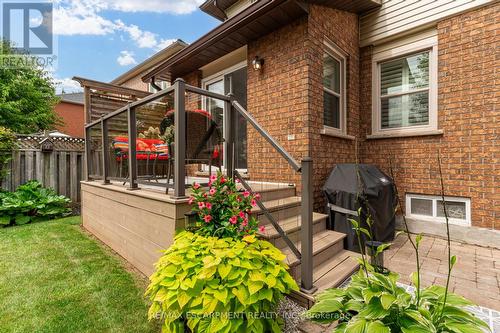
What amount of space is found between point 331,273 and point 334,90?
317 cm

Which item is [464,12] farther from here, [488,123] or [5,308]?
[5,308]

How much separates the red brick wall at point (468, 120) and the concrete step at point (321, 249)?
2.03m

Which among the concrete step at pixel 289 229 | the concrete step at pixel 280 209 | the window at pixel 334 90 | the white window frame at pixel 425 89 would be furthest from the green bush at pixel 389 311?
the white window frame at pixel 425 89

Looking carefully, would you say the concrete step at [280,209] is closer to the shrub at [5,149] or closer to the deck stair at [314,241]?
the deck stair at [314,241]

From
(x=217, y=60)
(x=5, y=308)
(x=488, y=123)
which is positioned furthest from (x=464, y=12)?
(x=5, y=308)

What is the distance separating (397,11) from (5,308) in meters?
6.35

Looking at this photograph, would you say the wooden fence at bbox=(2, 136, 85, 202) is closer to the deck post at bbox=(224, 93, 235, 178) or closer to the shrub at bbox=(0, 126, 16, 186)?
the shrub at bbox=(0, 126, 16, 186)

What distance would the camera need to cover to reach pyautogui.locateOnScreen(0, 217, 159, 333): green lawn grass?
6.66ft

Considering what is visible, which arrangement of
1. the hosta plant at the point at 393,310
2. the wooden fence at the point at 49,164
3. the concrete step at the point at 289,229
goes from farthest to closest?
1. the wooden fence at the point at 49,164
2. the concrete step at the point at 289,229
3. the hosta plant at the point at 393,310

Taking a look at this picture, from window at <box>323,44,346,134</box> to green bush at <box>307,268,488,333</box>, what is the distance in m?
3.02

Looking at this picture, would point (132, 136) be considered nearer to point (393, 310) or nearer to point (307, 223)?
point (307, 223)

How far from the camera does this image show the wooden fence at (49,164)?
5785 millimetres

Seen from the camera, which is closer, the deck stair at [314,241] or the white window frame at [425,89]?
the deck stair at [314,241]

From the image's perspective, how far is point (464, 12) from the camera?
144 inches
